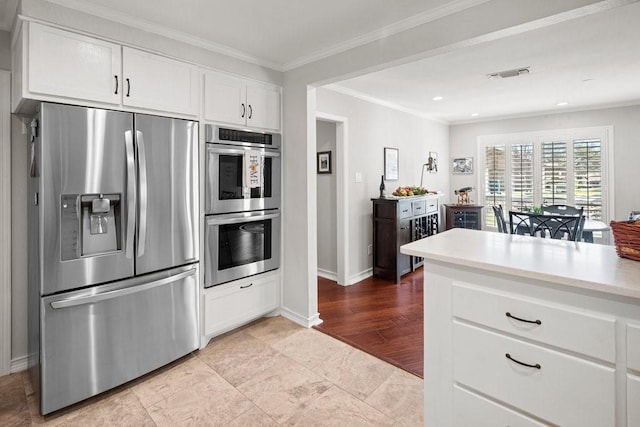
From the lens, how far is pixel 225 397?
2133mm

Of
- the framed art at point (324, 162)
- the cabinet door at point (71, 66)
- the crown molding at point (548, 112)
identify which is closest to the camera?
the cabinet door at point (71, 66)

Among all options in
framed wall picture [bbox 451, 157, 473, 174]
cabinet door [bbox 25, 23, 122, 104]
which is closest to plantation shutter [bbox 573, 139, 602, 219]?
framed wall picture [bbox 451, 157, 473, 174]

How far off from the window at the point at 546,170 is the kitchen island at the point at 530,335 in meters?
4.74

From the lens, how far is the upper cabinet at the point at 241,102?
8.84ft

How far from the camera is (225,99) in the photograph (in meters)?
2.78

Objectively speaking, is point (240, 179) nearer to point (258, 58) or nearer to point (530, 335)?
point (258, 58)

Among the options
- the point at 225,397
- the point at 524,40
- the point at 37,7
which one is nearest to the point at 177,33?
the point at 37,7

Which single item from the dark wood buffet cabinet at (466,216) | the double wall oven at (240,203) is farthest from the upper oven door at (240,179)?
the dark wood buffet cabinet at (466,216)

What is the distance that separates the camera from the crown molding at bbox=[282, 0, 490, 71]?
2.04m

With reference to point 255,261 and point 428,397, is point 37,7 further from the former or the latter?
point 428,397

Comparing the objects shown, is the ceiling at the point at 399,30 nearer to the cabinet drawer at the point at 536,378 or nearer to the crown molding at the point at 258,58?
the crown molding at the point at 258,58

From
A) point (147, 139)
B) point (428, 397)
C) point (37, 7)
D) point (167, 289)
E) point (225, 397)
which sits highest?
point (37, 7)

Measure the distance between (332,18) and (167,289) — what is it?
224 centimetres

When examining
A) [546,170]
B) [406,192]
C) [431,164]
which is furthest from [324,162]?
[546,170]
